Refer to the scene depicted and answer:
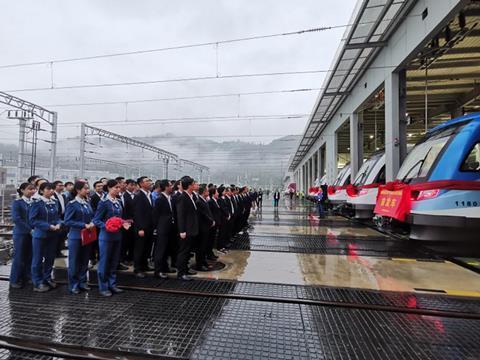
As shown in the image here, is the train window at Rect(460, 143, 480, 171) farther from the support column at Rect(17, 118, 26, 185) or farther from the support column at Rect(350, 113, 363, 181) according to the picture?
the support column at Rect(17, 118, 26, 185)

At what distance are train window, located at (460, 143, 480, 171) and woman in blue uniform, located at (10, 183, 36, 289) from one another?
690cm

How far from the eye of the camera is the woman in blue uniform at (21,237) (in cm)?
427

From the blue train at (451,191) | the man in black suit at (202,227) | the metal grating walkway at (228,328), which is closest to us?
the metal grating walkway at (228,328)

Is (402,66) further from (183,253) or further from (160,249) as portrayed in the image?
(160,249)

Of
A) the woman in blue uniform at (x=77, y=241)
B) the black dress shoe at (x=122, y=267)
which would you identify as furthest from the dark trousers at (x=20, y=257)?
the black dress shoe at (x=122, y=267)

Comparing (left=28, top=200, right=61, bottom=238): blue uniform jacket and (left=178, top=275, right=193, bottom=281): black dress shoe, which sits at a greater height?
(left=28, top=200, right=61, bottom=238): blue uniform jacket

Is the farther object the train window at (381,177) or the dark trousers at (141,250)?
the train window at (381,177)

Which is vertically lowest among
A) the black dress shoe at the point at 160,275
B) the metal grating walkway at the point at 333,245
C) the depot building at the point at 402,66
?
the black dress shoe at the point at 160,275

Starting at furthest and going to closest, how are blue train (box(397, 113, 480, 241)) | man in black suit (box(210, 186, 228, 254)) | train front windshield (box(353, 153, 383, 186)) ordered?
train front windshield (box(353, 153, 383, 186)), man in black suit (box(210, 186, 228, 254)), blue train (box(397, 113, 480, 241))

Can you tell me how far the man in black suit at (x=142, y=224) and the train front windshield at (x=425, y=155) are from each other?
4.99 meters

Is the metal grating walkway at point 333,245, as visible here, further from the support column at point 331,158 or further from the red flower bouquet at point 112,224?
the support column at point 331,158

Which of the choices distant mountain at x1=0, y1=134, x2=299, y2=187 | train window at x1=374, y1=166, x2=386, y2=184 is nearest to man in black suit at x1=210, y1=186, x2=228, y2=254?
train window at x1=374, y1=166, x2=386, y2=184

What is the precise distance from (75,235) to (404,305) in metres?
4.21

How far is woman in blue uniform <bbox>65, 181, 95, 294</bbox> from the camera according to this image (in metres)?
3.97
